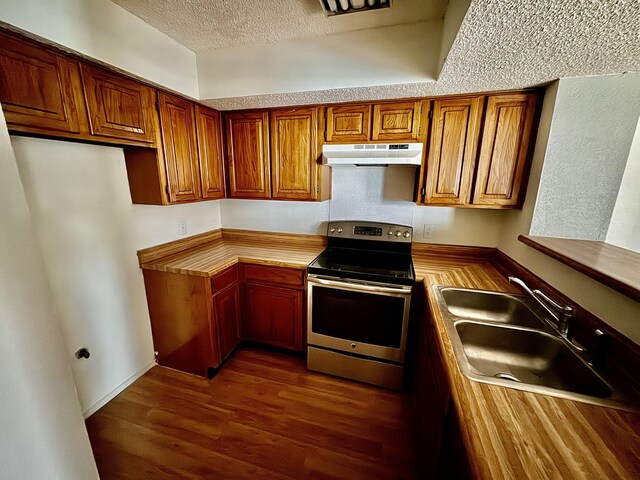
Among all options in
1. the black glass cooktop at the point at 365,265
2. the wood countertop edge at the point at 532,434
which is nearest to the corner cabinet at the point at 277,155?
the black glass cooktop at the point at 365,265

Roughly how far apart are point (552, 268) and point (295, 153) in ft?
6.08

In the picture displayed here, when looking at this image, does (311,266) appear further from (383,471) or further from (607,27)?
(607,27)

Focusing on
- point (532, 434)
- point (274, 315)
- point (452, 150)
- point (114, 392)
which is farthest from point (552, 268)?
point (114, 392)

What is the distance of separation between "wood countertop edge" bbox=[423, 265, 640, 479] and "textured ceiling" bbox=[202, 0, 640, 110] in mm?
1264

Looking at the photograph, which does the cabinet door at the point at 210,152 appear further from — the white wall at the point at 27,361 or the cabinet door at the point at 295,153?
the white wall at the point at 27,361

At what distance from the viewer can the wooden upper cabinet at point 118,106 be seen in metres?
1.36

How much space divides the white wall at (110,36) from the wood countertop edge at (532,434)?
218 cm

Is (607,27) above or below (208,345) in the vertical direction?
above

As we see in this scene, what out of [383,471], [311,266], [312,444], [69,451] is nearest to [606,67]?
[311,266]

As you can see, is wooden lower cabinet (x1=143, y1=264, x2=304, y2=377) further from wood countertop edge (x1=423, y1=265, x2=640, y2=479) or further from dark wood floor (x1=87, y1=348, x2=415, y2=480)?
wood countertop edge (x1=423, y1=265, x2=640, y2=479)

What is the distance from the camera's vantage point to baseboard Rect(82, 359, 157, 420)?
67.6 inches

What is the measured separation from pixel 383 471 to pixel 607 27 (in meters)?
2.23

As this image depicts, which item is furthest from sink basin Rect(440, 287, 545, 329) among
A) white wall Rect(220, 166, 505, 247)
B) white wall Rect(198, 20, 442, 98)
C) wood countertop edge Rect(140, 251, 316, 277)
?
white wall Rect(198, 20, 442, 98)

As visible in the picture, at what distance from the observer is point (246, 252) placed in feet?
7.50
